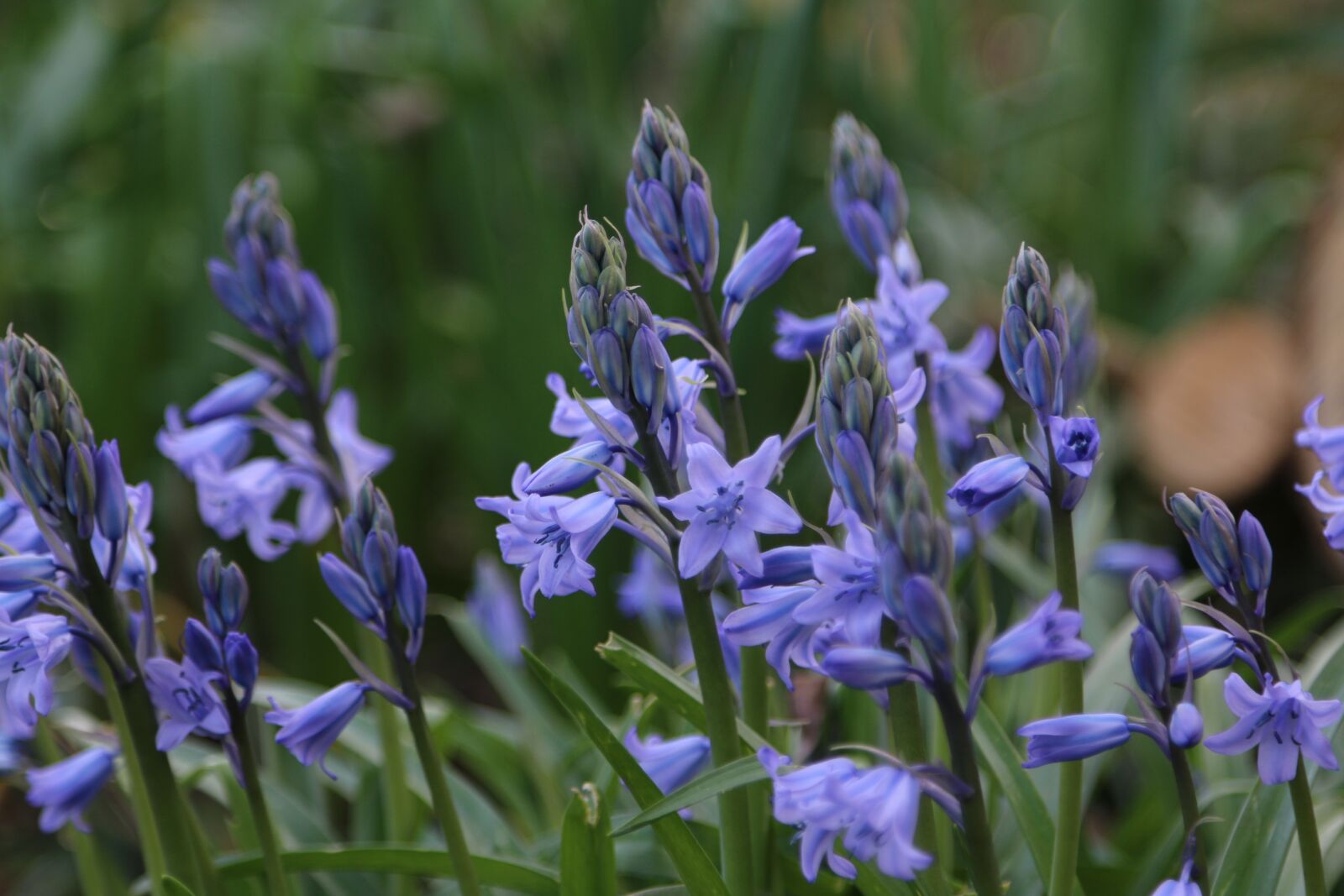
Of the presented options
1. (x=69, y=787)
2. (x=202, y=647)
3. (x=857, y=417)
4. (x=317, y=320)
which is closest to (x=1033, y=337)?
(x=857, y=417)

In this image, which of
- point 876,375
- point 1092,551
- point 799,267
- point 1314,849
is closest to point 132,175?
point 799,267

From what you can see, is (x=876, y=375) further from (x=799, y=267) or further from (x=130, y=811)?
(x=799, y=267)

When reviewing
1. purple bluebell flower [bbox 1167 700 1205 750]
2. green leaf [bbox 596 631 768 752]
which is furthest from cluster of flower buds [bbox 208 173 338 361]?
purple bluebell flower [bbox 1167 700 1205 750]

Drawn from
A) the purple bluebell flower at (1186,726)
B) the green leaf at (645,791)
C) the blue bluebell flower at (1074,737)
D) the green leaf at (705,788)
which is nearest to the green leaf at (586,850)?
the green leaf at (645,791)

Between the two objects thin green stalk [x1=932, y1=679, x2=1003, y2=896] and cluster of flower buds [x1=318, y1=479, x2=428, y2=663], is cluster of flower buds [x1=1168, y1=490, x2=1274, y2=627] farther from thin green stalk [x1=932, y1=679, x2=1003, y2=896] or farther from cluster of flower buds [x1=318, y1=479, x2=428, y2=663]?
cluster of flower buds [x1=318, y1=479, x2=428, y2=663]

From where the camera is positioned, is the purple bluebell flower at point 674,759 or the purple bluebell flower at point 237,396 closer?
the purple bluebell flower at point 674,759

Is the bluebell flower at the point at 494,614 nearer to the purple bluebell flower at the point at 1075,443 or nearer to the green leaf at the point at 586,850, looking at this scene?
the green leaf at the point at 586,850
